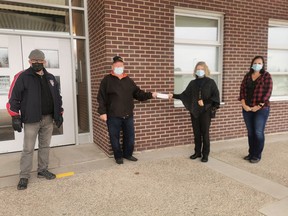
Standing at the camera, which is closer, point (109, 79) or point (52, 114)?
point (52, 114)

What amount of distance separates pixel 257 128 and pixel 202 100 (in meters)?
1.04

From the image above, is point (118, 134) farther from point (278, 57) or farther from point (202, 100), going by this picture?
point (278, 57)

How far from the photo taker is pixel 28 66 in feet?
16.3

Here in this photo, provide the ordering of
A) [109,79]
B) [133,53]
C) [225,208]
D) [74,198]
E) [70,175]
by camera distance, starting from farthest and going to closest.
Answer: [133,53]
[109,79]
[70,175]
[74,198]
[225,208]

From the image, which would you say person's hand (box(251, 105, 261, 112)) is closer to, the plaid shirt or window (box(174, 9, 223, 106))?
the plaid shirt

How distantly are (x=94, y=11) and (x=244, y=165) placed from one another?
3956mm

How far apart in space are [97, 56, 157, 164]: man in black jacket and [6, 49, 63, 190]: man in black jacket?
80cm

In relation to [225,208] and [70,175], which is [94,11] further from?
[225,208]

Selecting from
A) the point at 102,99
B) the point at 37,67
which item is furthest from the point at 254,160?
the point at 37,67

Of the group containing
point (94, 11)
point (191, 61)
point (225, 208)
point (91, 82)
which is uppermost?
point (94, 11)

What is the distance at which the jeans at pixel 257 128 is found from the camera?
4.25 meters

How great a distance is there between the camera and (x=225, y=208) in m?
2.88

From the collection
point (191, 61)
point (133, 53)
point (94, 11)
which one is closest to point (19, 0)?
point (94, 11)

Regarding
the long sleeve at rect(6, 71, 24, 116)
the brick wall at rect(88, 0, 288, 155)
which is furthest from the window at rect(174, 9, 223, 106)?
the long sleeve at rect(6, 71, 24, 116)
